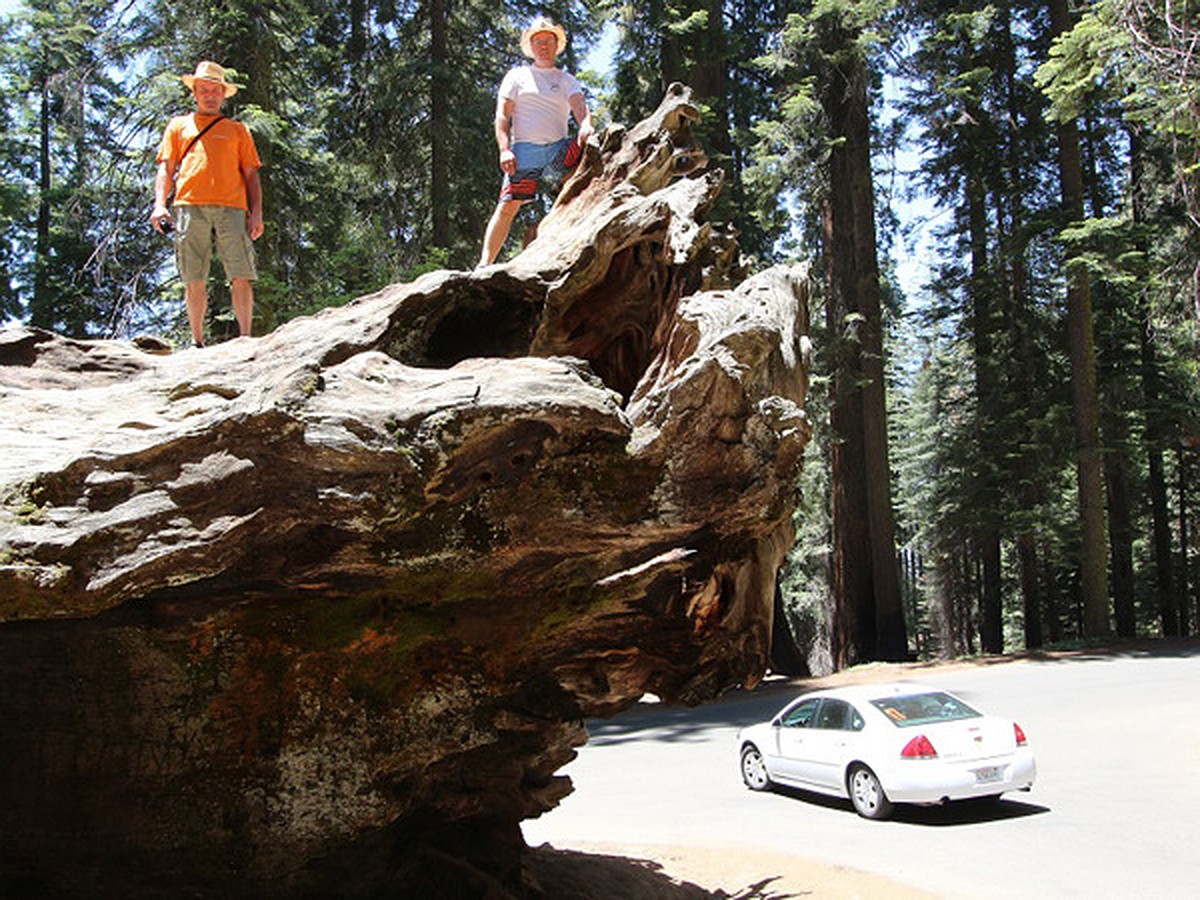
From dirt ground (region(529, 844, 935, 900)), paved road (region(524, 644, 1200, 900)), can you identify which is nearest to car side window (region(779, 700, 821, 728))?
paved road (region(524, 644, 1200, 900))

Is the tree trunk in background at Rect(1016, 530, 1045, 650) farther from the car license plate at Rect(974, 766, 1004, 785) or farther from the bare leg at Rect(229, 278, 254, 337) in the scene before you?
the bare leg at Rect(229, 278, 254, 337)

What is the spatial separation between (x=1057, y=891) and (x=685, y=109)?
6.67 meters

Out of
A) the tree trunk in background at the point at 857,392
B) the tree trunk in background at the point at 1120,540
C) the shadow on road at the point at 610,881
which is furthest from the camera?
the tree trunk in background at the point at 1120,540

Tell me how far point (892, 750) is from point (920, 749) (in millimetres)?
321

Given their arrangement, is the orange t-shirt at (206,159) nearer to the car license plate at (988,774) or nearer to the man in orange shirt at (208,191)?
Answer: the man in orange shirt at (208,191)

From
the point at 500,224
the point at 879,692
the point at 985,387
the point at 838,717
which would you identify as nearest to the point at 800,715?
the point at 838,717

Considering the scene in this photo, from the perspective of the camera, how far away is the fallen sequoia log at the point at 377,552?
11.9 feet

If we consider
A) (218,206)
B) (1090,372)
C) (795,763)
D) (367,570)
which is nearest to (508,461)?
(367,570)

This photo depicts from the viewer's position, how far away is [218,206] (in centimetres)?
658

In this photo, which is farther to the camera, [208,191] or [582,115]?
[582,115]

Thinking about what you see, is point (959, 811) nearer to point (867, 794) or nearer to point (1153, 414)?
point (867, 794)

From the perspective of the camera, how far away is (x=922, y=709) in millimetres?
11477

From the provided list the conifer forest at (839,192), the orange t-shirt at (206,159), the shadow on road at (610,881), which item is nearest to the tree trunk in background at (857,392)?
the conifer forest at (839,192)

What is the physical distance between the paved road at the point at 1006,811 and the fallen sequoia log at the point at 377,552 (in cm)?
488
